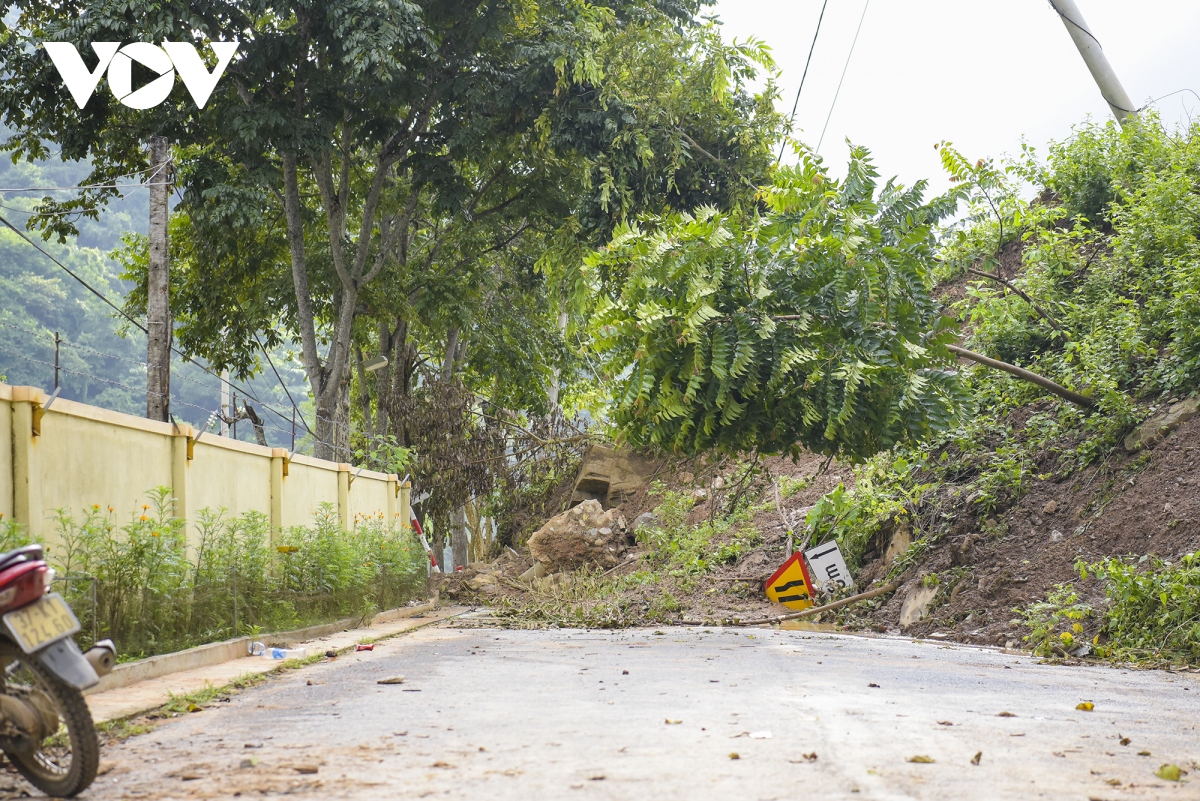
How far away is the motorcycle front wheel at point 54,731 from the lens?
4.12 metres

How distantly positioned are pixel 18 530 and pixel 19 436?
841 millimetres

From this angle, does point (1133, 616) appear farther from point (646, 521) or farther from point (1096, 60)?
point (646, 521)

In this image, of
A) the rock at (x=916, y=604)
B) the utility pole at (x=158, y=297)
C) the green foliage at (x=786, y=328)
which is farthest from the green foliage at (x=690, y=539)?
the utility pole at (x=158, y=297)

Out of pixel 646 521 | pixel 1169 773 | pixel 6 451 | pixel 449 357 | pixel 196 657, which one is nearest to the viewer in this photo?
pixel 1169 773

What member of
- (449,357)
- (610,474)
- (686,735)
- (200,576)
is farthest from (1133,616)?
(449,357)

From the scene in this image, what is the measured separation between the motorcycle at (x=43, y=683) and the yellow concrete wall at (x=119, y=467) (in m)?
3.77

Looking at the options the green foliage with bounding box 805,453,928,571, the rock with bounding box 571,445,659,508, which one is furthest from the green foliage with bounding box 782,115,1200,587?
the rock with bounding box 571,445,659,508

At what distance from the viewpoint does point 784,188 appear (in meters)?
10.9

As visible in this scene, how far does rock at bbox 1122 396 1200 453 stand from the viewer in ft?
40.0

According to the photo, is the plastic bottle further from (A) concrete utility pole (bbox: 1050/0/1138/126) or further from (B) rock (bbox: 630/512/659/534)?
(A) concrete utility pole (bbox: 1050/0/1138/126)

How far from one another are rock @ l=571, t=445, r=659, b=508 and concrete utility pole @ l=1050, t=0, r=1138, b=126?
14.2 m

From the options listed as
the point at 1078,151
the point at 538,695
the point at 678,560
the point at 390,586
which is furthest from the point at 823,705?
the point at 1078,151

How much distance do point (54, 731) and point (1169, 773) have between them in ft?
14.8

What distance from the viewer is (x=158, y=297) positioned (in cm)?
1295
